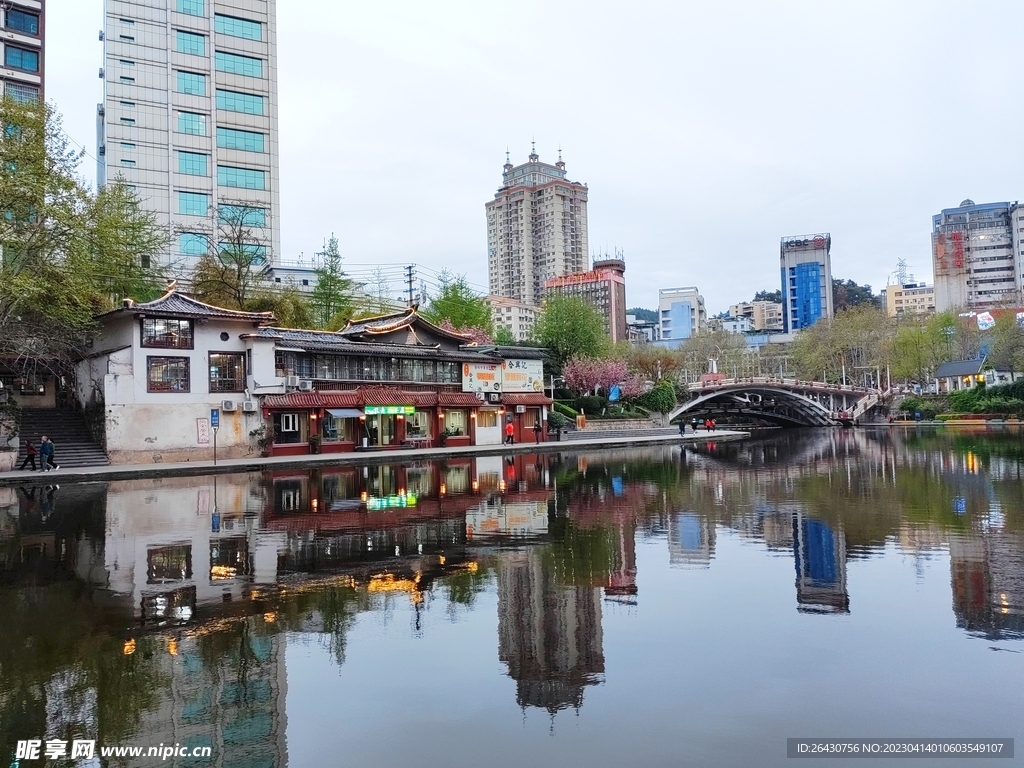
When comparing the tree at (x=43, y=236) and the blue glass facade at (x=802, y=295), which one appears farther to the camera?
the blue glass facade at (x=802, y=295)

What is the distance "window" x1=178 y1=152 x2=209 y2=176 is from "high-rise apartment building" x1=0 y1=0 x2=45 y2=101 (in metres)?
10.2

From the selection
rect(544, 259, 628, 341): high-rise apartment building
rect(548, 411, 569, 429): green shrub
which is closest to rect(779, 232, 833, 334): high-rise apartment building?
rect(544, 259, 628, 341): high-rise apartment building

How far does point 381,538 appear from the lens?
15.0m

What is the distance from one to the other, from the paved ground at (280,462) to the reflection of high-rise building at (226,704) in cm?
2473

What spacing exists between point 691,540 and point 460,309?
2139 inches

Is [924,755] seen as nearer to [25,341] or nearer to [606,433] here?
[25,341]

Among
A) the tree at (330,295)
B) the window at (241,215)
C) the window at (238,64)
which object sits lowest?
the tree at (330,295)

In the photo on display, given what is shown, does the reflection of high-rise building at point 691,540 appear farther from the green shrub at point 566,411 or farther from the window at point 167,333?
the green shrub at point 566,411

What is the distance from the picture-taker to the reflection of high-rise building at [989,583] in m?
8.93

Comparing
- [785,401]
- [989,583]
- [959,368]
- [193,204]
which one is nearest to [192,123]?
[193,204]

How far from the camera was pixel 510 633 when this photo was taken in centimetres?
878

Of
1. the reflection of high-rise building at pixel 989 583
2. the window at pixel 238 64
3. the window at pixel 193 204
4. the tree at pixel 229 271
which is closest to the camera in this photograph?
the reflection of high-rise building at pixel 989 583

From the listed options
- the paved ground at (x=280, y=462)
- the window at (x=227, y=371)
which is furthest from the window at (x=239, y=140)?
the paved ground at (x=280, y=462)

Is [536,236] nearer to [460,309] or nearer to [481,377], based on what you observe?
[460,309]
